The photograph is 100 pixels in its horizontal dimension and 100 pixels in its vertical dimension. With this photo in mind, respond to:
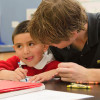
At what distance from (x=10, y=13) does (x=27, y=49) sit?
1828mm

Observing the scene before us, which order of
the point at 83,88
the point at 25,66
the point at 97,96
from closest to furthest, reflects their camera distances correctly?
the point at 97,96
the point at 83,88
the point at 25,66

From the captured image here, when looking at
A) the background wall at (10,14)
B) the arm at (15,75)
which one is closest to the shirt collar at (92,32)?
the arm at (15,75)

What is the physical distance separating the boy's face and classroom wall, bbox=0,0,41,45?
5.35 feet

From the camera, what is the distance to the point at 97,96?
700 mm

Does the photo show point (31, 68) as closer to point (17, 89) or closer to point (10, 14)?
point (17, 89)

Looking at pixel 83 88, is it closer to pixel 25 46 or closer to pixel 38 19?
pixel 38 19

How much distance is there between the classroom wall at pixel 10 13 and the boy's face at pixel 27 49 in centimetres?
163

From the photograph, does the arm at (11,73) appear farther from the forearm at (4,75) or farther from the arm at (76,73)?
the arm at (76,73)

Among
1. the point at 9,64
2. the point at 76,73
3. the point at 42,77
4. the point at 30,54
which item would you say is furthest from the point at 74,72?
the point at 9,64

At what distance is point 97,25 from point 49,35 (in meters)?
0.39

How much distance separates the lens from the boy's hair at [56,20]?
0.94 m

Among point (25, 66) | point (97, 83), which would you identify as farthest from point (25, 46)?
point (97, 83)

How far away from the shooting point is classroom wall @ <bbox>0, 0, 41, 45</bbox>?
2.97 metres

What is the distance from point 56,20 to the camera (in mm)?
937
